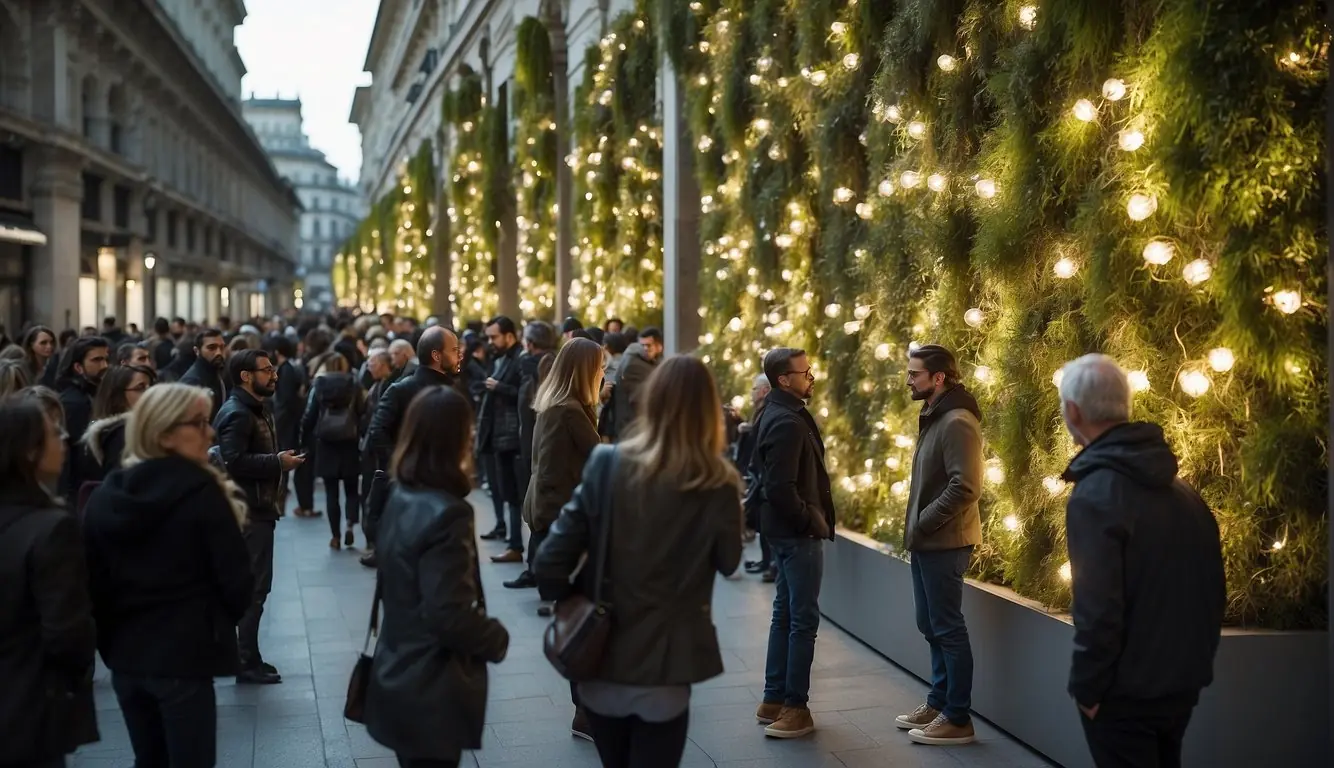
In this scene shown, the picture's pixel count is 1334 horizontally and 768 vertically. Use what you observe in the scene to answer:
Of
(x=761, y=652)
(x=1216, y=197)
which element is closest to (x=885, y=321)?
(x=761, y=652)

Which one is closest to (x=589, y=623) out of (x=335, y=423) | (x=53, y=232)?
(x=335, y=423)

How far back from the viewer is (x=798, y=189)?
37.5 feet

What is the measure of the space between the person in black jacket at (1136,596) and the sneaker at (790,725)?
2.65 meters

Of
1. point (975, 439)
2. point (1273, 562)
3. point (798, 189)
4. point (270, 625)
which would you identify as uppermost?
point (798, 189)

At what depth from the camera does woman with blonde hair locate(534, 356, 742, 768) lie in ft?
13.9

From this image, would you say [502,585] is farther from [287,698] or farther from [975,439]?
[975,439]

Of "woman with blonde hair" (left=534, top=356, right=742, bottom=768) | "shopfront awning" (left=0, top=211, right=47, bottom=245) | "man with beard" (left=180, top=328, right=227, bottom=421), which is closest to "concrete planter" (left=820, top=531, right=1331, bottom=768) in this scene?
"woman with blonde hair" (left=534, top=356, right=742, bottom=768)

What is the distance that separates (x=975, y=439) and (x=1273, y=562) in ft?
4.40

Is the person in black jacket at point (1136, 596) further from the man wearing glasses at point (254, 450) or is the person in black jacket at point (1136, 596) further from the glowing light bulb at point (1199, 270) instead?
the man wearing glasses at point (254, 450)

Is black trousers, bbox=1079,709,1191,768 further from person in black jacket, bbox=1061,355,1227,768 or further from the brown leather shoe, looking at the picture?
the brown leather shoe

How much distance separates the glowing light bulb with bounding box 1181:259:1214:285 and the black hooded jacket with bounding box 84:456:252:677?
12.8 ft

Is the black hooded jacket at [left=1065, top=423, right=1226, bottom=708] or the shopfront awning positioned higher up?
the shopfront awning

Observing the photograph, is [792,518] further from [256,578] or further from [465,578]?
[256,578]

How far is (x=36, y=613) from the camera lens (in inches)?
165
